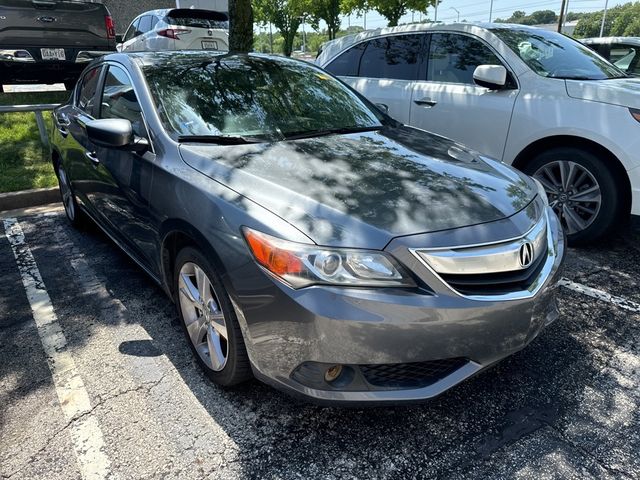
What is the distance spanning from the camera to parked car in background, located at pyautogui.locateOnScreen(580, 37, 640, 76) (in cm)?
737

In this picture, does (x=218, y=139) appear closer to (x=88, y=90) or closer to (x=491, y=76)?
(x=88, y=90)

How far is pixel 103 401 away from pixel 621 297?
3255 millimetres

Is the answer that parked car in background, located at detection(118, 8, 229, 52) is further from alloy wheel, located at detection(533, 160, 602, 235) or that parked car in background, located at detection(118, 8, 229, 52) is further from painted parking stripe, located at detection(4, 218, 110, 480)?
alloy wheel, located at detection(533, 160, 602, 235)

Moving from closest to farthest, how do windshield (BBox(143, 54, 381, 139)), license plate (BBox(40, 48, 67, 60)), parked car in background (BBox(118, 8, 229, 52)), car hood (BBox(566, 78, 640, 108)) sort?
windshield (BBox(143, 54, 381, 139)), car hood (BBox(566, 78, 640, 108)), license plate (BBox(40, 48, 67, 60)), parked car in background (BBox(118, 8, 229, 52))

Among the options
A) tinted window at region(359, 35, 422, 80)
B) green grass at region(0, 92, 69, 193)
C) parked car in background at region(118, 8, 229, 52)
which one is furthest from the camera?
parked car in background at region(118, 8, 229, 52)

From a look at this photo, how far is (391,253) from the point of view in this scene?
6.24ft

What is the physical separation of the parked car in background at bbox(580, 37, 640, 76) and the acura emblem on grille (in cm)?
668

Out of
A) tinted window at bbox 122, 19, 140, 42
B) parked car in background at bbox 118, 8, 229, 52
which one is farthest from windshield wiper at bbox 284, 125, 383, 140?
tinted window at bbox 122, 19, 140, 42

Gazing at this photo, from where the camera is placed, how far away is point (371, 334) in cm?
183

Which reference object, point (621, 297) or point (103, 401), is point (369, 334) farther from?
point (621, 297)

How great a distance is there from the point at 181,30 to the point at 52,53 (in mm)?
4045

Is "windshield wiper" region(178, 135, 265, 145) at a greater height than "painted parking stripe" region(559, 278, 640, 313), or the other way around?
"windshield wiper" region(178, 135, 265, 145)

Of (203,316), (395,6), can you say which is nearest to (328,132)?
(203,316)

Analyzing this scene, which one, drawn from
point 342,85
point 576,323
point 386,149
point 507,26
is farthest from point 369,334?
point 507,26
